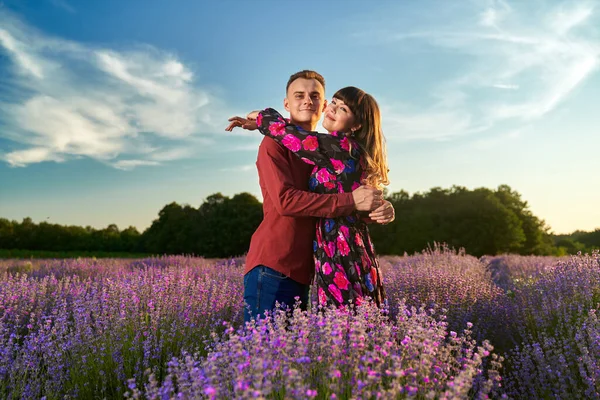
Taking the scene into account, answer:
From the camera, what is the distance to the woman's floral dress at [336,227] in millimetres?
2555

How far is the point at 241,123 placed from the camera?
312 cm

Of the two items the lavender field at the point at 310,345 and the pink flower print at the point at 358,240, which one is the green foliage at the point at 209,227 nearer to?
the lavender field at the point at 310,345

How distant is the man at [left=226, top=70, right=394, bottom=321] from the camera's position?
250 centimetres

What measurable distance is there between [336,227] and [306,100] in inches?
31.4

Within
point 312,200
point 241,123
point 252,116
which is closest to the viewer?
point 312,200

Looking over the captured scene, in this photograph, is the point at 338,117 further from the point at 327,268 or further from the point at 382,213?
the point at 327,268

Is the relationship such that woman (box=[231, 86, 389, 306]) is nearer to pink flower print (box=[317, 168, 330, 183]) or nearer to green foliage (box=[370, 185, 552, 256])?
pink flower print (box=[317, 168, 330, 183])

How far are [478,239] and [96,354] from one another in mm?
22487

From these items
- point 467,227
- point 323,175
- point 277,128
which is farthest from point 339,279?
point 467,227

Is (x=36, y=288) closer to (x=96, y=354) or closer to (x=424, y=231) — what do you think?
(x=96, y=354)

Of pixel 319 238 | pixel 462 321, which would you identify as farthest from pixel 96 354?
pixel 462 321

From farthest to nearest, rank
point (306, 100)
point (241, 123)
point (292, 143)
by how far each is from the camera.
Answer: point (241, 123), point (306, 100), point (292, 143)

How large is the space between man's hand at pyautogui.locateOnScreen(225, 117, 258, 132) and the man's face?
10.7 inches

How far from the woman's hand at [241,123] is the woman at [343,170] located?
22 centimetres
